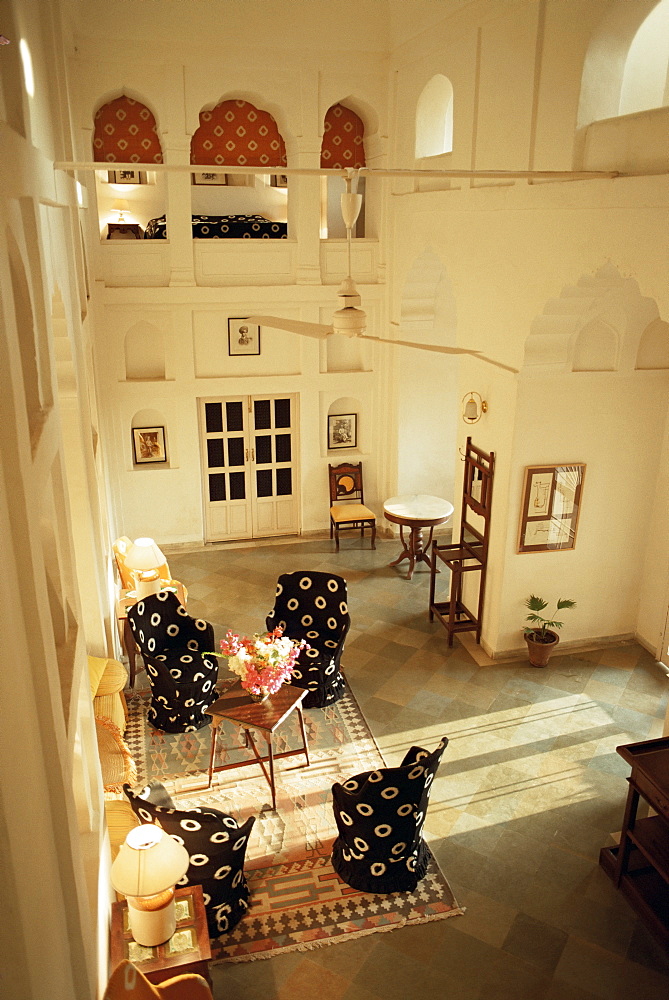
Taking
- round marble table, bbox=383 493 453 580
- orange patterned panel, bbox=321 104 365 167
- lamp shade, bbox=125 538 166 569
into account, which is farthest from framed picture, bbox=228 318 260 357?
lamp shade, bbox=125 538 166 569

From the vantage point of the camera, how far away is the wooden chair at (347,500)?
37.7 feet

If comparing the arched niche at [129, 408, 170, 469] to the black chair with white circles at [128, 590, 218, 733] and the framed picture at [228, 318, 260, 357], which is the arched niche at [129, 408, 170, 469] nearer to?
the framed picture at [228, 318, 260, 357]

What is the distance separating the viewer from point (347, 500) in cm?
1194

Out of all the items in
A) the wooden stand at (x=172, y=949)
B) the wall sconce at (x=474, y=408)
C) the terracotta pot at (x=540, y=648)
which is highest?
the wall sconce at (x=474, y=408)

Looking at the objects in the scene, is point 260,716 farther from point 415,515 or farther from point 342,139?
point 342,139

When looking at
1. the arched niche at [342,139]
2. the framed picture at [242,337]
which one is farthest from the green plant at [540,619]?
the arched niche at [342,139]

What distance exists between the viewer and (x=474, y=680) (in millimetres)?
8297

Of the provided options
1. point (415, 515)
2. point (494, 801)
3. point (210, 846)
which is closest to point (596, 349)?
point (415, 515)

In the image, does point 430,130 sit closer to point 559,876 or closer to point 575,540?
point 575,540

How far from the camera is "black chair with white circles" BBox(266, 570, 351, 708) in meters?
7.80

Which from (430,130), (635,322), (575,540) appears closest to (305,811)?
(575,540)

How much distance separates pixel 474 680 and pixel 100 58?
27.5ft

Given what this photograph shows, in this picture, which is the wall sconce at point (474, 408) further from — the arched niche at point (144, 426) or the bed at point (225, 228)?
the arched niche at point (144, 426)

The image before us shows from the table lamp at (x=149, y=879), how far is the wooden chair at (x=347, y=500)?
724 cm
